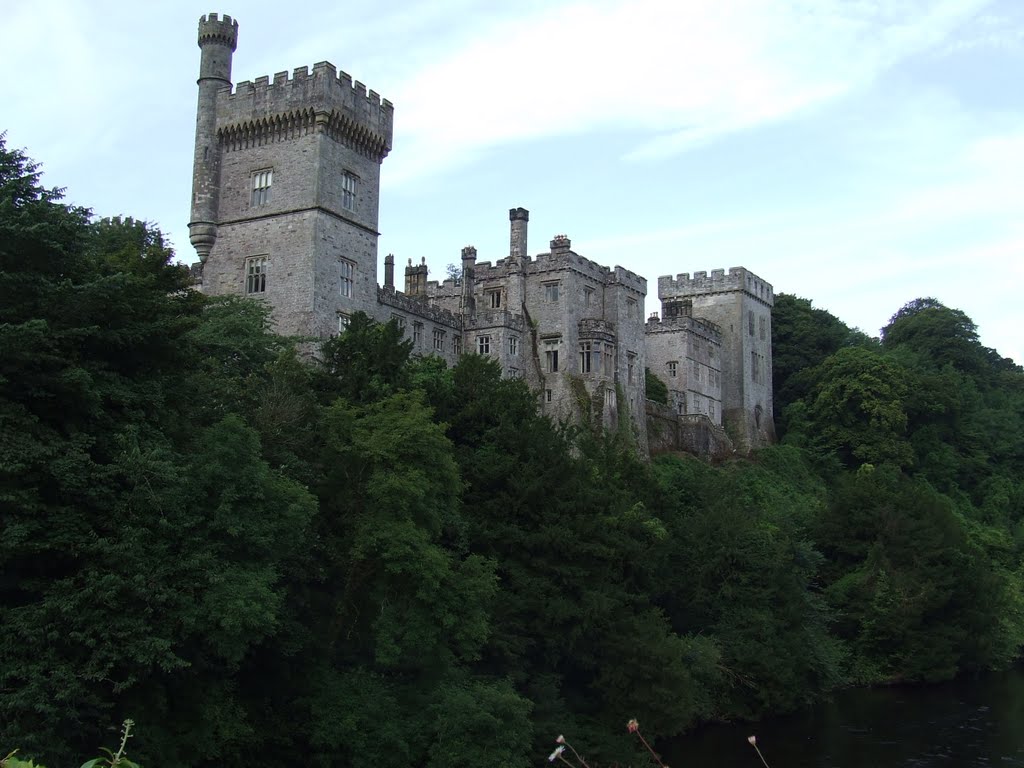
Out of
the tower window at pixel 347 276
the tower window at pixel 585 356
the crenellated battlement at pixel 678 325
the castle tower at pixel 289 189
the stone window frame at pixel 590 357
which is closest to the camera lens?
the castle tower at pixel 289 189

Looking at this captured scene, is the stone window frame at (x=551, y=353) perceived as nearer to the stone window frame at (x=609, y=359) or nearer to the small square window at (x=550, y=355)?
the small square window at (x=550, y=355)

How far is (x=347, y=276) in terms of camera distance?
4384cm

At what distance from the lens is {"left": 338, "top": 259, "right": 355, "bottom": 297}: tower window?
143 ft

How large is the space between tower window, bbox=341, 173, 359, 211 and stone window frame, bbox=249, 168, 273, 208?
111 inches

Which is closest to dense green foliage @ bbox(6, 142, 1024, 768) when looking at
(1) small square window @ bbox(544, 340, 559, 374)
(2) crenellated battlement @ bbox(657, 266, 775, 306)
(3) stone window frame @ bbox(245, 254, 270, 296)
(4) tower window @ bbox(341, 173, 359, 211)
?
(3) stone window frame @ bbox(245, 254, 270, 296)

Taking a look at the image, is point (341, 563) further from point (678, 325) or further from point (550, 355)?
point (678, 325)

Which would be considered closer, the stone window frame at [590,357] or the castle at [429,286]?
the castle at [429,286]

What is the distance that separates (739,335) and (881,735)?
129 feet

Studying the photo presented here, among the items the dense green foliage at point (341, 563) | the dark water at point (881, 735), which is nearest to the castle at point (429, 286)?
the dense green foliage at point (341, 563)

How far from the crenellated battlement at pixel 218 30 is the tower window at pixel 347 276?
10.4 m

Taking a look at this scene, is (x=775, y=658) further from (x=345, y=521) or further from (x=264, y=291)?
(x=264, y=291)

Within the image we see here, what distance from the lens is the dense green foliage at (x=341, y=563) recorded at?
824 inches

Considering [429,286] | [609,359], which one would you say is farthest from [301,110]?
[609,359]

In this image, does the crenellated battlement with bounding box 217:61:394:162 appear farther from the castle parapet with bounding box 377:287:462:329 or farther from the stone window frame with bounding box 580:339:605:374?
the stone window frame with bounding box 580:339:605:374
